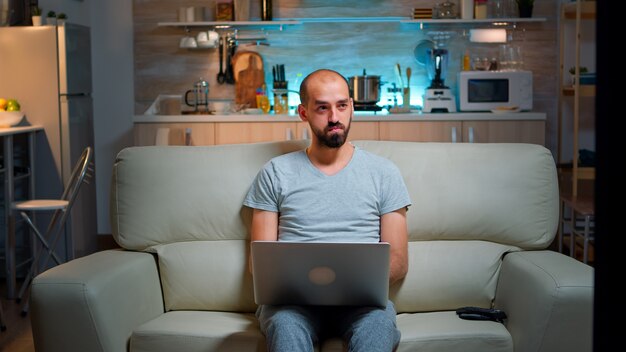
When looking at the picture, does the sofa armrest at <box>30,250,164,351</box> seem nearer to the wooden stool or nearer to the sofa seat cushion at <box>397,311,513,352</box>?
the sofa seat cushion at <box>397,311,513,352</box>

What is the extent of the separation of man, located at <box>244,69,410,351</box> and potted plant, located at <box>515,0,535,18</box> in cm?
372

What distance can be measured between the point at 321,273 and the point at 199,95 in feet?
14.0

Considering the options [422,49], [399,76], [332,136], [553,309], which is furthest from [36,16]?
[553,309]

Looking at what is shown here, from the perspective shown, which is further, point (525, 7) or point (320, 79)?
point (525, 7)

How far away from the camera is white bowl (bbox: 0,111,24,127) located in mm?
5023

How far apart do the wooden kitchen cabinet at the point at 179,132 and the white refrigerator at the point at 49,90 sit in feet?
1.50

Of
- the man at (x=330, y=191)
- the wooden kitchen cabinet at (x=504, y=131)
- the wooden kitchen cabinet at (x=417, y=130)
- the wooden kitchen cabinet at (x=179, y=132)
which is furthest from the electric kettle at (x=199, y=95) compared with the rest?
the man at (x=330, y=191)

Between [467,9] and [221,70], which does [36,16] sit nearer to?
[221,70]

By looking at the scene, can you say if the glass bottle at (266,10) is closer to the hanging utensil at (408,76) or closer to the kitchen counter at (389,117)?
the kitchen counter at (389,117)

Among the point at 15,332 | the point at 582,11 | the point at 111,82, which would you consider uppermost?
the point at 582,11

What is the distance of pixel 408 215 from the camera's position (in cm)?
290

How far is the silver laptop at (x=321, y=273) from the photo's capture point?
2291mm

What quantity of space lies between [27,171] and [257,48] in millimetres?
1982

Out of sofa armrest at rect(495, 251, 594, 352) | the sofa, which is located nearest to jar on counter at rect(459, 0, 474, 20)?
the sofa
